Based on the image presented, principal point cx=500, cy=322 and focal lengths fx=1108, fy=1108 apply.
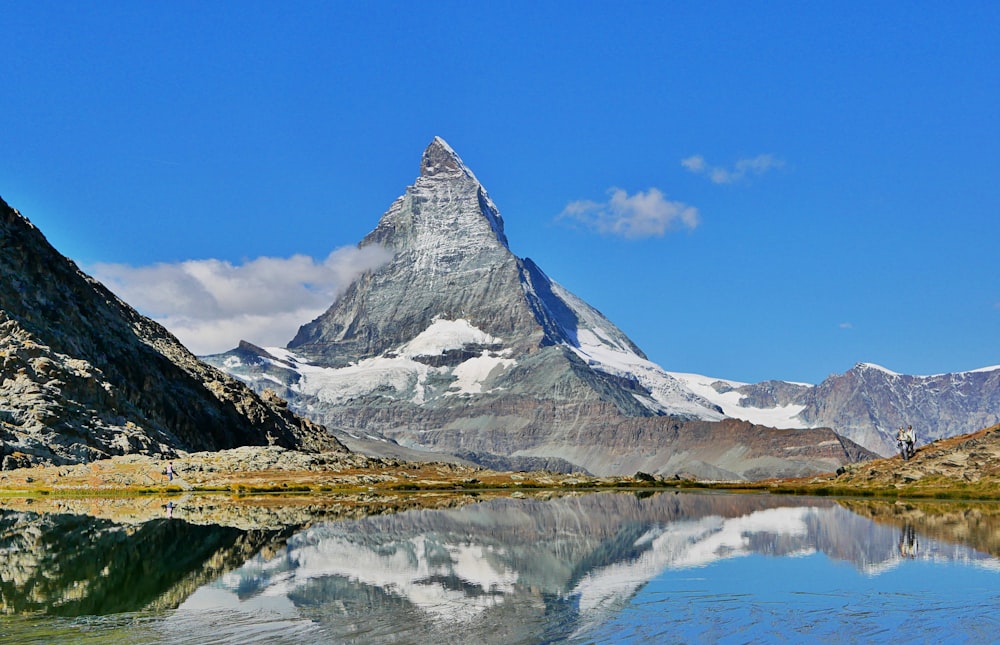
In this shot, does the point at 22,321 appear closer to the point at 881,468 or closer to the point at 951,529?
the point at 881,468

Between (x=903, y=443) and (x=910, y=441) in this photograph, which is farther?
(x=903, y=443)

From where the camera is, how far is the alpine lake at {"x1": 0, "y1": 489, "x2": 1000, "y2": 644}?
3756cm

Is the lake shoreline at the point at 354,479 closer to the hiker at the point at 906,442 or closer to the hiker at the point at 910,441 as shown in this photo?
the hiker at the point at 910,441

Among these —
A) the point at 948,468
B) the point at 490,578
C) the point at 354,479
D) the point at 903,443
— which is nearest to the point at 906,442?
the point at 903,443

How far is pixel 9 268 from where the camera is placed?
602 feet

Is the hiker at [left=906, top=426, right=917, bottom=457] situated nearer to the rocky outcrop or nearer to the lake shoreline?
the rocky outcrop

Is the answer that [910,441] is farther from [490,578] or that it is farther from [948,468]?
[490,578]

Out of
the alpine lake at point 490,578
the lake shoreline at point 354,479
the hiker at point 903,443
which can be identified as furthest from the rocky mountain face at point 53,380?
the hiker at point 903,443

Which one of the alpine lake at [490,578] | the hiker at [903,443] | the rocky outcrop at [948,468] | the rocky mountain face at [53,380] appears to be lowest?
the alpine lake at [490,578]

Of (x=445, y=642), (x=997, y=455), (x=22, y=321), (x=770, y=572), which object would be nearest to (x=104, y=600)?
(x=445, y=642)

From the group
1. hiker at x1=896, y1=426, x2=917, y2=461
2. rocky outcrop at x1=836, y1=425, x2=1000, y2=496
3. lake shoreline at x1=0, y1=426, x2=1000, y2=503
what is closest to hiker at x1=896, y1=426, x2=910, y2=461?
hiker at x1=896, y1=426, x2=917, y2=461

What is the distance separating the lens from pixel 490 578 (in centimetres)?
5091

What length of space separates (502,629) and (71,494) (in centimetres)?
9569

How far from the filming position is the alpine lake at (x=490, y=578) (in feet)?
123
